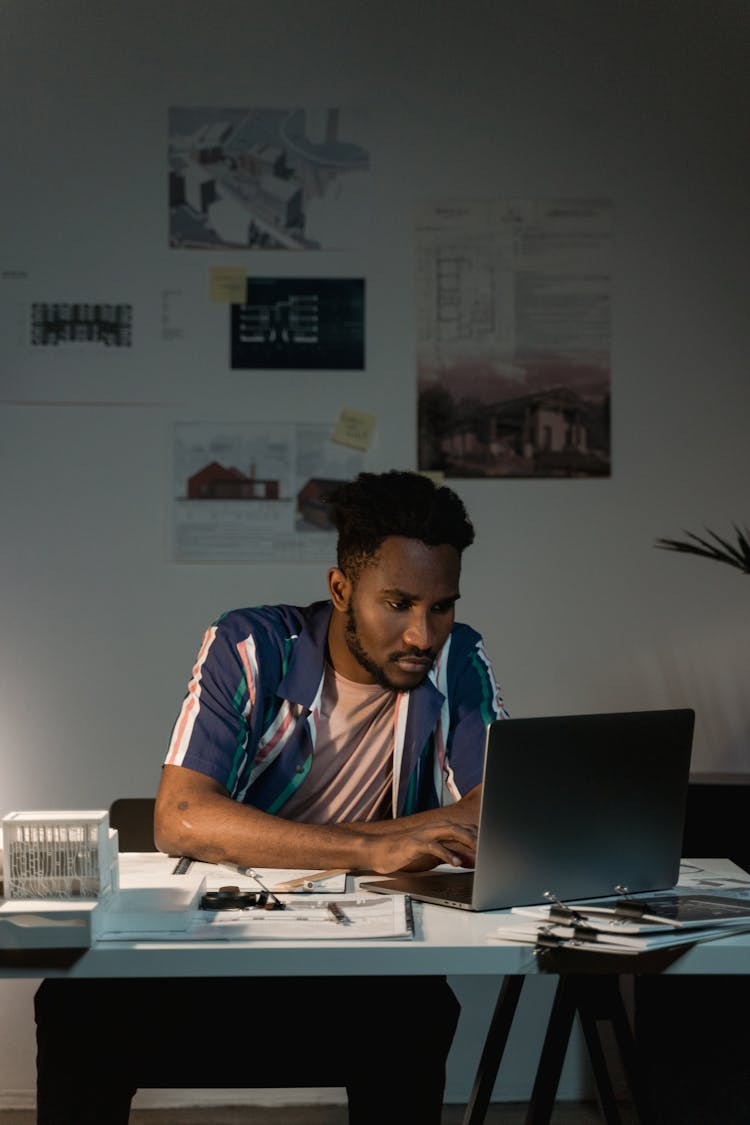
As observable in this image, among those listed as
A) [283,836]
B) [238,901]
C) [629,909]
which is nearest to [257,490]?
[283,836]

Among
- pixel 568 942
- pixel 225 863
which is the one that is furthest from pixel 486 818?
pixel 225 863

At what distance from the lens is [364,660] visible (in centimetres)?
201

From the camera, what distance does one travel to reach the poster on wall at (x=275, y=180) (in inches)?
118

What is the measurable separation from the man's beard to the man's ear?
2cm

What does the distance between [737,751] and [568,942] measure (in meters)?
1.88

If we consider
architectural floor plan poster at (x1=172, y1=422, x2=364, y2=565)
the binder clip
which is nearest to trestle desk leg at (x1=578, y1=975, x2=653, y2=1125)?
the binder clip

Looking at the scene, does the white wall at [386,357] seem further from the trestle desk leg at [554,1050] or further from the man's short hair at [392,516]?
the trestle desk leg at [554,1050]

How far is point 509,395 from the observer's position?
3.03 meters

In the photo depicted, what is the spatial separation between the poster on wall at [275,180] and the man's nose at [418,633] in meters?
1.39

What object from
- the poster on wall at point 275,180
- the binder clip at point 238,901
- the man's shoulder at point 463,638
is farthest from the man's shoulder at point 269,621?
the poster on wall at point 275,180

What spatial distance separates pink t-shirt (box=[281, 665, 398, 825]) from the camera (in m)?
2.13

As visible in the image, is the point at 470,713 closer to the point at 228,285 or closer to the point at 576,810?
the point at 576,810

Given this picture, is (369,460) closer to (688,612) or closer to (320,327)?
(320,327)

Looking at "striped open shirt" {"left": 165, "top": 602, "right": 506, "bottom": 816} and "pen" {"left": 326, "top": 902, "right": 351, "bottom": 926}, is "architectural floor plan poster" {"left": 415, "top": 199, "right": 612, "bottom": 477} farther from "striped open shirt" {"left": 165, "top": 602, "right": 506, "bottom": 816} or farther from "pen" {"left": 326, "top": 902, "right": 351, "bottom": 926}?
"pen" {"left": 326, "top": 902, "right": 351, "bottom": 926}
